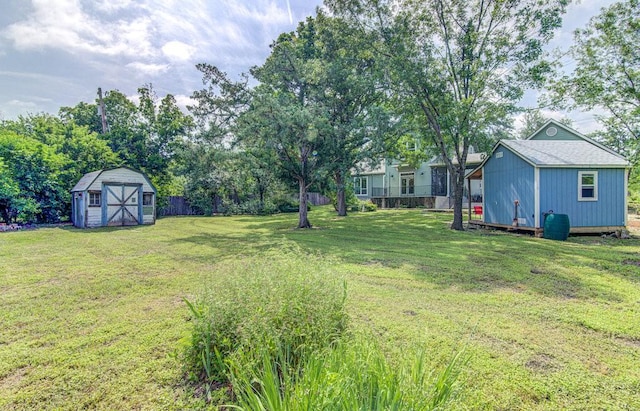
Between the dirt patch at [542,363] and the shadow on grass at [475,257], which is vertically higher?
the shadow on grass at [475,257]

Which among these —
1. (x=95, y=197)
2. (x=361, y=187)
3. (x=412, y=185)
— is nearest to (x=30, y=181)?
(x=95, y=197)

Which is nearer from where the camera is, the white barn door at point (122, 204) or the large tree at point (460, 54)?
the large tree at point (460, 54)

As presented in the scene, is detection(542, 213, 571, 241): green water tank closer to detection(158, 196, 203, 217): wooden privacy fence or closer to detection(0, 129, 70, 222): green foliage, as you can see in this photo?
detection(0, 129, 70, 222): green foliage

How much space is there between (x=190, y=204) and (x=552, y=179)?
21.7 metres

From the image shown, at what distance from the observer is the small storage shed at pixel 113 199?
14.5 metres

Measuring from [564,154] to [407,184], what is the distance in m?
16.7

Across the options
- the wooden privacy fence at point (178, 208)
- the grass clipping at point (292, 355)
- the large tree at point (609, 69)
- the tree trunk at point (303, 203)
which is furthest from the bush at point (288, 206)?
the grass clipping at point (292, 355)

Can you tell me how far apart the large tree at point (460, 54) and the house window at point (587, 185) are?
3.26 meters

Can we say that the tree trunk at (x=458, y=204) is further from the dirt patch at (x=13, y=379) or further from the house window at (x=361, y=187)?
the house window at (x=361, y=187)

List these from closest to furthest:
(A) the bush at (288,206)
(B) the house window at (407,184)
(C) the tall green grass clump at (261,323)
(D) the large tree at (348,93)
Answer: (C) the tall green grass clump at (261,323)
(D) the large tree at (348,93)
(A) the bush at (288,206)
(B) the house window at (407,184)

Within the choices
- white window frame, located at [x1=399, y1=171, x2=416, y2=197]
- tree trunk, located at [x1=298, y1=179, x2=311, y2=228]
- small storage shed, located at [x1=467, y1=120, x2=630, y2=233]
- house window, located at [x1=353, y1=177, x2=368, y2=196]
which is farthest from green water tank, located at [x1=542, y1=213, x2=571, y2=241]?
house window, located at [x1=353, y1=177, x2=368, y2=196]

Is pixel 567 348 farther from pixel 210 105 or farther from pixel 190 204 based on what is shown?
pixel 190 204

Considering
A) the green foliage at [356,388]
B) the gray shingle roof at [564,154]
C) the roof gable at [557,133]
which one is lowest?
the green foliage at [356,388]

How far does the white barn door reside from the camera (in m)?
15.0
